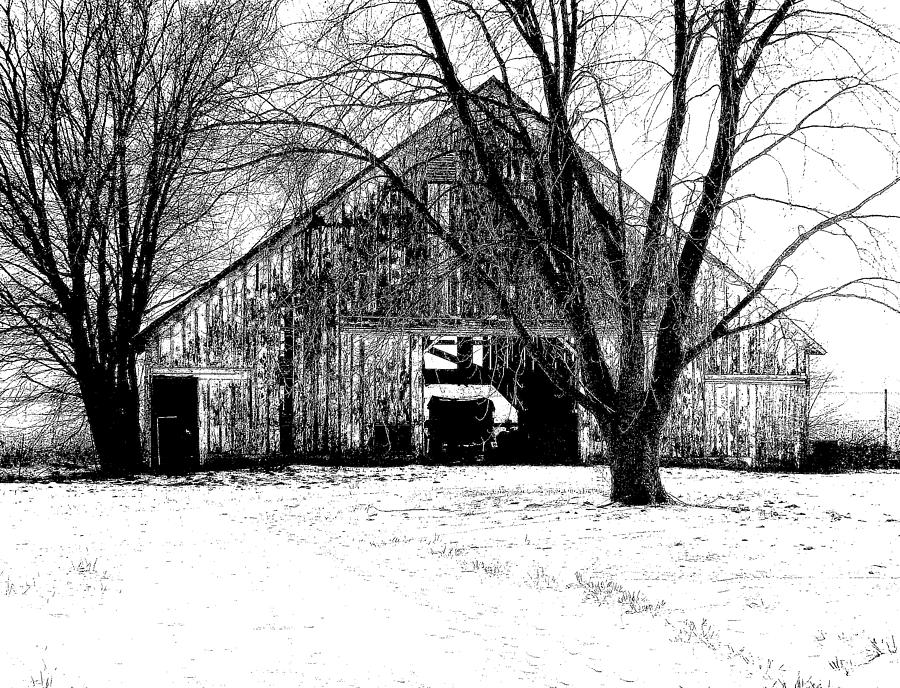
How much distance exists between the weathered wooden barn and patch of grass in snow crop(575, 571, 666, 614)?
37.1 feet

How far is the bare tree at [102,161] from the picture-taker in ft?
62.4

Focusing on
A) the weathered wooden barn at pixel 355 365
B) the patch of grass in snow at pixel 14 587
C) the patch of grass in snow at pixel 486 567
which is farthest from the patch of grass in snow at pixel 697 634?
the weathered wooden barn at pixel 355 365

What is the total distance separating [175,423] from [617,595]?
1419 cm

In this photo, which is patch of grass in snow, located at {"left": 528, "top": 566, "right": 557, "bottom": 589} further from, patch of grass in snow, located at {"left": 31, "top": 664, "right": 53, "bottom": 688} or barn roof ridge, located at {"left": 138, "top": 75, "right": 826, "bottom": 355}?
barn roof ridge, located at {"left": 138, "top": 75, "right": 826, "bottom": 355}

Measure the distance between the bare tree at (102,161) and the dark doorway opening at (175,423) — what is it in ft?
1.49

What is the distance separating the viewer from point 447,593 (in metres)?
7.37

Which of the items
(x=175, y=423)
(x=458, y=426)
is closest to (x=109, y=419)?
(x=175, y=423)

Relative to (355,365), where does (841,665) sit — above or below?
below

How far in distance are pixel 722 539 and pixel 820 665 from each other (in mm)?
5288

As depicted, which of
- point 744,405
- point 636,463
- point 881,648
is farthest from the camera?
point 744,405

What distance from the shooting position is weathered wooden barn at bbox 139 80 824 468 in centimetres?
1975

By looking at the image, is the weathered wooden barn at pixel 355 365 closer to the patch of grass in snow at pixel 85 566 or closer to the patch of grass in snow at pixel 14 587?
the patch of grass in snow at pixel 85 566

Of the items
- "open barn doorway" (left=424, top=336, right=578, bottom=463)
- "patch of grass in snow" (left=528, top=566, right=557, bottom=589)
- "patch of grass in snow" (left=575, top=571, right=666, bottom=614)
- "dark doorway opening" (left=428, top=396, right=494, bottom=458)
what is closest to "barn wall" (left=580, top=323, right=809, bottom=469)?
"open barn doorway" (left=424, top=336, right=578, bottom=463)

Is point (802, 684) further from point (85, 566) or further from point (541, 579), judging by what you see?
point (85, 566)
